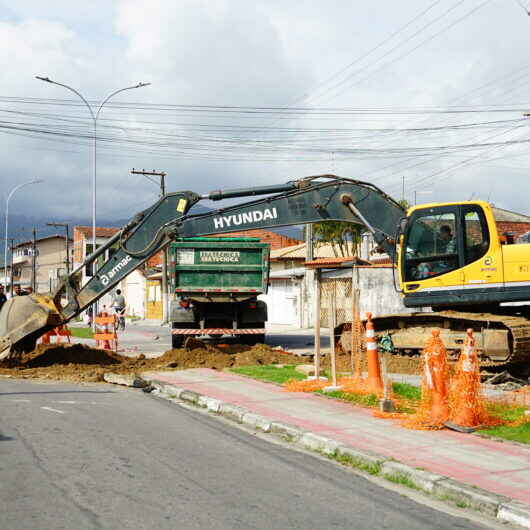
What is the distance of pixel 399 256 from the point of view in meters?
13.0

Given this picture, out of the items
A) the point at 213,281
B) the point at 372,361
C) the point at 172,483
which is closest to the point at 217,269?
the point at 213,281

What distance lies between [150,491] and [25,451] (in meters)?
2.10

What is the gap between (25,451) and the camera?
299 inches

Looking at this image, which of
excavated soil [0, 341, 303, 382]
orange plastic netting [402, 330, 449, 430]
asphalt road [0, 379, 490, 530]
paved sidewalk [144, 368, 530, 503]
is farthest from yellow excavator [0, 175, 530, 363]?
asphalt road [0, 379, 490, 530]

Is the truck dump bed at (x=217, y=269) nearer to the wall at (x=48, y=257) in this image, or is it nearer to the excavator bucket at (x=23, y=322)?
the excavator bucket at (x=23, y=322)

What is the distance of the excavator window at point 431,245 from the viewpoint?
40.9 ft

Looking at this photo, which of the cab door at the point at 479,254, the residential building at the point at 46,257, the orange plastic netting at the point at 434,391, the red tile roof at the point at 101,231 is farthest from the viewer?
the residential building at the point at 46,257

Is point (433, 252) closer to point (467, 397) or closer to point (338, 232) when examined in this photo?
point (467, 397)

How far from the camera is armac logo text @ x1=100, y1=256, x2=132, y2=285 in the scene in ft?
50.1

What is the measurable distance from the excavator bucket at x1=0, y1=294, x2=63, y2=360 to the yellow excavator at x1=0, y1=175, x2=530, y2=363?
0.02 meters

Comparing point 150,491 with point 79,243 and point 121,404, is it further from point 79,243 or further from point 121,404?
point 79,243

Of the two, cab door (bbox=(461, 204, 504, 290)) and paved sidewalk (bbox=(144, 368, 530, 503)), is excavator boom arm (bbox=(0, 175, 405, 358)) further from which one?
paved sidewalk (bbox=(144, 368, 530, 503))

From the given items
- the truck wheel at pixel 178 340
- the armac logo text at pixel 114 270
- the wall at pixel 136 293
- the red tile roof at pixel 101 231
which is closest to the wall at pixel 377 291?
the truck wheel at pixel 178 340

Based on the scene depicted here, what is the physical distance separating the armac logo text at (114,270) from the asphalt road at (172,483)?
5675 millimetres
